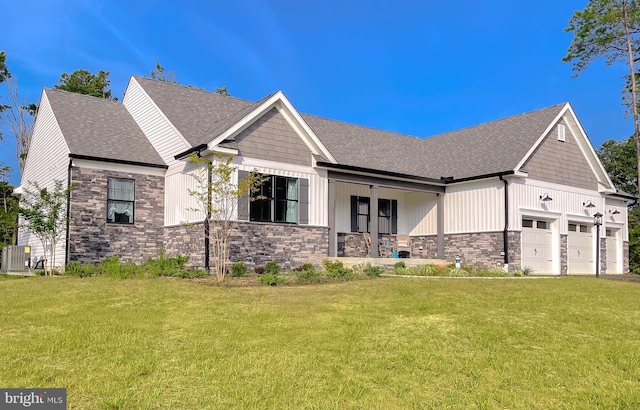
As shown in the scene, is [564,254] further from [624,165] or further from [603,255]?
[624,165]

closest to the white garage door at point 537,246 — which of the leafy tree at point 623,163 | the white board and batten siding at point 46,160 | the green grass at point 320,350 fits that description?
the green grass at point 320,350

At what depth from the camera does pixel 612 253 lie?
1021 inches

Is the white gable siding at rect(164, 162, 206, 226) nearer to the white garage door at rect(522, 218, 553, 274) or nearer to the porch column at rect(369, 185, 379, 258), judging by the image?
the porch column at rect(369, 185, 379, 258)

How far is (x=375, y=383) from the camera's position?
6078 mm

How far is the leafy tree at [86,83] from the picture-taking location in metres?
38.7

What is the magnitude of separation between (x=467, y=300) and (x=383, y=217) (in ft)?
42.9

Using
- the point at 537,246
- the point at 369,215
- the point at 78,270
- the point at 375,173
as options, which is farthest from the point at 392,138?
Result: the point at 78,270

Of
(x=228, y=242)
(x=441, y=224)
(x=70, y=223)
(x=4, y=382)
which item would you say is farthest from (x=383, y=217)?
(x=4, y=382)

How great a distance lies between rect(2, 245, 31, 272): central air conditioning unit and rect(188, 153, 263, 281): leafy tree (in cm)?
807

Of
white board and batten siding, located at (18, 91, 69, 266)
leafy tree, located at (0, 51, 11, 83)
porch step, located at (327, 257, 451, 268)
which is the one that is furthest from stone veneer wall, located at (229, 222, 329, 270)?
leafy tree, located at (0, 51, 11, 83)

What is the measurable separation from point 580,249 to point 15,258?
23172mm

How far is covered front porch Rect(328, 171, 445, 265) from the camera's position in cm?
2120

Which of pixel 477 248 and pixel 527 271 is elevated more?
pixel 477 248

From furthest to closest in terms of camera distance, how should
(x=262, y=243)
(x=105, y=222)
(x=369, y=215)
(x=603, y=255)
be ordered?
(x=603, y=255)
(x=369, y=215)
(x=105, y=222)
(x=262, y=243)
